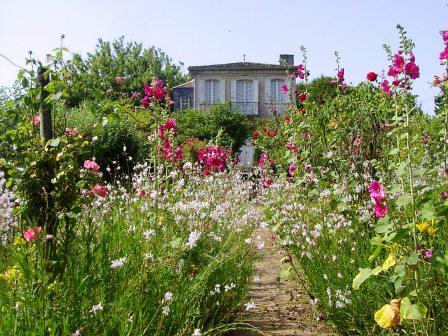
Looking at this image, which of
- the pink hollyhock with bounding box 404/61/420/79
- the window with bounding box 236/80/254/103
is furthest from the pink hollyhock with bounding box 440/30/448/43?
the window with bounding box 236/80/254/103

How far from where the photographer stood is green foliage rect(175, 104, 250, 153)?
26.0 meters

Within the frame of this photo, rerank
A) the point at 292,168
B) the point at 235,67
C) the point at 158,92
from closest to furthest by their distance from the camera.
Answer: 1. the point at 158,92
2. the point at 292,168
3. the point at 235,67

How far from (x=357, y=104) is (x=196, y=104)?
89.5ft

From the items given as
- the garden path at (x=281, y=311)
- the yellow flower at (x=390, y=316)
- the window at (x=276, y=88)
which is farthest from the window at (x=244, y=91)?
the yellow flower at (x=390, y=316)

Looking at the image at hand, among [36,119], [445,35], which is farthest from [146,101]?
[445,35]

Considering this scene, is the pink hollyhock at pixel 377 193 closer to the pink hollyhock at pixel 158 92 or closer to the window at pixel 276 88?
the pink hollyhock at pixel 158 92

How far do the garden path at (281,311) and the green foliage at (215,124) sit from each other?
2031 centimetres

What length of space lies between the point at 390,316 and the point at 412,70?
135 centimetres

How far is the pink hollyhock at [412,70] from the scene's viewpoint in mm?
2965

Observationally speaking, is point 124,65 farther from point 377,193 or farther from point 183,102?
point 377,193

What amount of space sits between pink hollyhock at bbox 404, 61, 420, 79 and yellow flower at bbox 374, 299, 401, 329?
4.13 ft

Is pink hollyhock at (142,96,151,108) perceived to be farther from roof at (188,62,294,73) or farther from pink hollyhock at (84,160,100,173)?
roof at (188,62,294,73)

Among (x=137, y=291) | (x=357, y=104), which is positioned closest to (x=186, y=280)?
(x=137, y=291)

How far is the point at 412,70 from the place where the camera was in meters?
2.97
